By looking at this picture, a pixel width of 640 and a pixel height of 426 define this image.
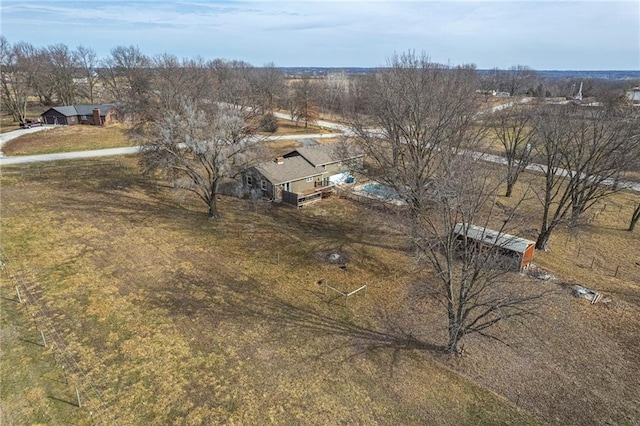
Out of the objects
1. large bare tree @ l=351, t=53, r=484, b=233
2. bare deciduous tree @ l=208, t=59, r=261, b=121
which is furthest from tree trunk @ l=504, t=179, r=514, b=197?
bare deciduous tree @ l=208, t=59, r=261, b=121

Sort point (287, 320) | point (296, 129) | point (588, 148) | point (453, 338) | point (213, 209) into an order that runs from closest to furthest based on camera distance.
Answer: point (453, 338), point (287, 320), point (588, 148), point (213, 209), point (296, 129)

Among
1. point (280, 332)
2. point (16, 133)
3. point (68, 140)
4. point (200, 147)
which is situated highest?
point (200, 147)

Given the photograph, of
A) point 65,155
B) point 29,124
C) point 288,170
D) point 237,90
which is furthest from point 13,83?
point 288,170

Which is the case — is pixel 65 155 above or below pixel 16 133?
below

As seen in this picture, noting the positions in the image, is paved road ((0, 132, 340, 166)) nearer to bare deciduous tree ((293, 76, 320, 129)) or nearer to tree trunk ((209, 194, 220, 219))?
tree trunk ((209, 194, 220, 219))

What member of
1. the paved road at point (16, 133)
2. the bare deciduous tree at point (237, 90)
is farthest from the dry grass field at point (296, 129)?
the paved road at point (16, 133)

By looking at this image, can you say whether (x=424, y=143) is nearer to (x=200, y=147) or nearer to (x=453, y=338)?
(x=453, y=338)

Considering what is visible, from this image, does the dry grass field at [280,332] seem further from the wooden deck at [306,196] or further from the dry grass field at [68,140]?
the dry grass field at [68,140]

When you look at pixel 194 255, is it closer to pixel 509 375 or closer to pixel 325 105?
pixel 509 375

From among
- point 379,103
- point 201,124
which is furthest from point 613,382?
point 201,124
